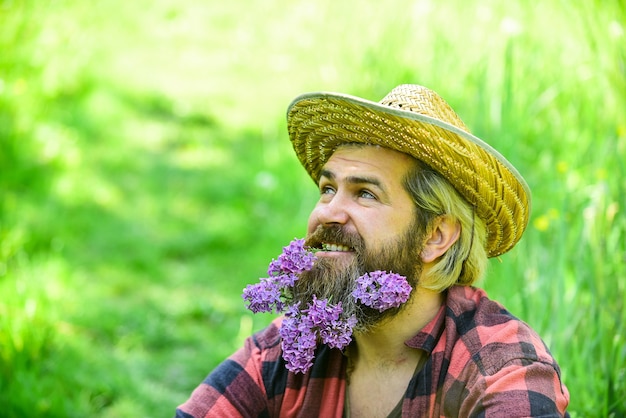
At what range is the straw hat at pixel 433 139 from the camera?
2602mm

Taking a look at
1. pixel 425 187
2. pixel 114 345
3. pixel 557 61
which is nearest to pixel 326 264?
pixel 425 187

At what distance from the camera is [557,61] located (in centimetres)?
486

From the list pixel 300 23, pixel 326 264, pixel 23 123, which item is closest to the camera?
pixel 326 264

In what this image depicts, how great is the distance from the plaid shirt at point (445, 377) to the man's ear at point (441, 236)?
0.15 meters

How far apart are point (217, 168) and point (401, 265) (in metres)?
4.34

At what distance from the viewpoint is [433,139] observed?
262 centimetres

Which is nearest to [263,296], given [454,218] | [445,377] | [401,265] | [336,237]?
[336,237]

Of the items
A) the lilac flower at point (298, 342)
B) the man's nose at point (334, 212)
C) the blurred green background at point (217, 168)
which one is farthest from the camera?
the blurred green background at point (217, 168)

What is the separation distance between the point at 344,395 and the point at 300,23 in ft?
15.5

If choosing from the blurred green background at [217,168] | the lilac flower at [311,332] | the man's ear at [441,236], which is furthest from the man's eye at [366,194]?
the blurred green background at [217,168]

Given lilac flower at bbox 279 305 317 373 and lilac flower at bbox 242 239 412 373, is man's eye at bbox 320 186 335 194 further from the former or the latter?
lilac flower at bbox 279 305 317 373

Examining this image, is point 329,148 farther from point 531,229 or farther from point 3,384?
point 3,384

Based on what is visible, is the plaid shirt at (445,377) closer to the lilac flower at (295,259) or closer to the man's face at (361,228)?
the man's face at (361,228)

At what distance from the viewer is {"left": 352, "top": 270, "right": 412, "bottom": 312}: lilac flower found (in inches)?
101
